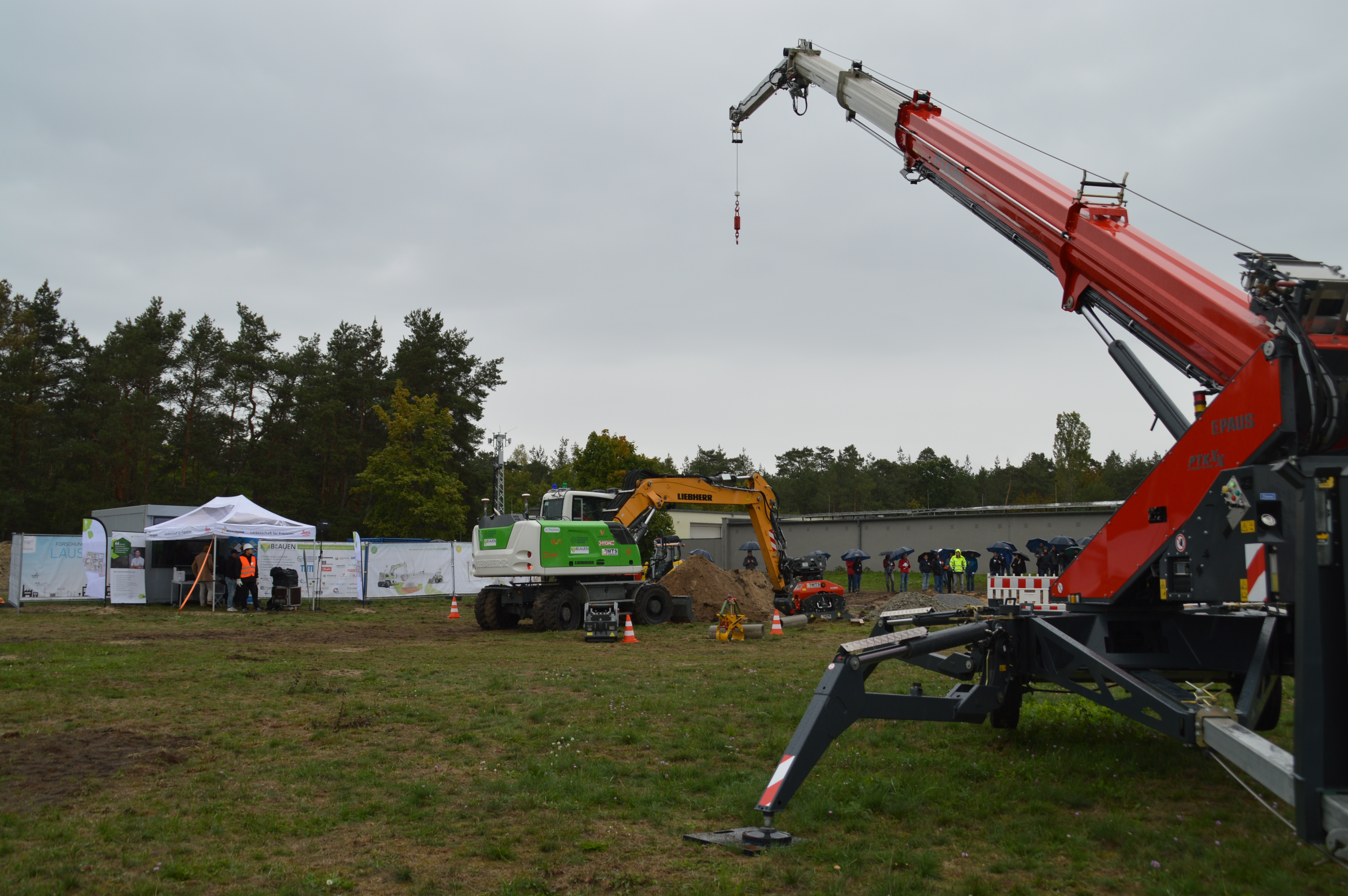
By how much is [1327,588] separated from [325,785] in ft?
19.9

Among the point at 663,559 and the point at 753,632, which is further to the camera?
the point at 663,559

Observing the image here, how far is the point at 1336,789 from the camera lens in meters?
3.32

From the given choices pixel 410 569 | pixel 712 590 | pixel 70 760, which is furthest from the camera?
pixel 410 569

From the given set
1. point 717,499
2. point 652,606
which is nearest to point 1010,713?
point 652,606

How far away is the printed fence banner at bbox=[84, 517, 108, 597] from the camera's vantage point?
933 inches

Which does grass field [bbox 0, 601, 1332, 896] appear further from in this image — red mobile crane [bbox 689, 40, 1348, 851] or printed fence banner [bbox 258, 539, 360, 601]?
printed fence banner [bbox 258, 539, 360, 601]

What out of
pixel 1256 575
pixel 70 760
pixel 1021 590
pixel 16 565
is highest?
pixel 1256 575

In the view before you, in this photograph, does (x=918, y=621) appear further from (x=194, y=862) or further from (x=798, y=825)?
(x=194, y=862)

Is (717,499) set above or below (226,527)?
above

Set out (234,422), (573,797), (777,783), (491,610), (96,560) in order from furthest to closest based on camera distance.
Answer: (234,422) < (96,560) < (491,610) < (573,797) < (777,783)

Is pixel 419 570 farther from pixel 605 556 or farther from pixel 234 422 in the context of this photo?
pixel 234 422

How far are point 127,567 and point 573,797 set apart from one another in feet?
77.4

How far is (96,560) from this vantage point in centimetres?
2411

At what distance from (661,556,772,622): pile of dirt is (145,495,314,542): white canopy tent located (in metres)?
10.3
